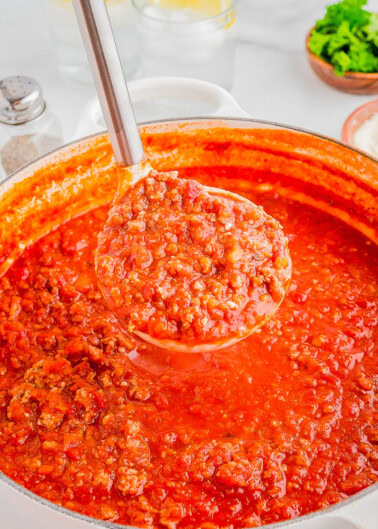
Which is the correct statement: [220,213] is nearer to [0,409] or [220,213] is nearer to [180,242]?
[180,242]

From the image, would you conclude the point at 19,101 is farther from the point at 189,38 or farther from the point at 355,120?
the point at 355,120

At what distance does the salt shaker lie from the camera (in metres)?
2.47

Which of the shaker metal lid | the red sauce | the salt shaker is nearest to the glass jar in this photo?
the salt shaker

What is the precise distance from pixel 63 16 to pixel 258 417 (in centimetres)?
211

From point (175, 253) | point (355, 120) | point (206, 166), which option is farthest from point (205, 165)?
point (175, 253)

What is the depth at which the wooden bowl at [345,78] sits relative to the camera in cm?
301

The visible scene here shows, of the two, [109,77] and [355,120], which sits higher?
[109,77]

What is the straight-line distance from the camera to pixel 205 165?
2.60m

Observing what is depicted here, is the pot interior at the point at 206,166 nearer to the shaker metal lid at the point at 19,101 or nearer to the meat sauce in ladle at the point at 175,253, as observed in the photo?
the shaker metal lid at the point at 19,101

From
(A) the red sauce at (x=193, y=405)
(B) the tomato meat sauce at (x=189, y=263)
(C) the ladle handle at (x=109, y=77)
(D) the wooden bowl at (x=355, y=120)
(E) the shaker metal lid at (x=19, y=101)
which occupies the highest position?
(C) the ladle handle at (x=109, y=77)

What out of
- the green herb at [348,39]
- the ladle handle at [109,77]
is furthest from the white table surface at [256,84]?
the ladle handle at [109,77]

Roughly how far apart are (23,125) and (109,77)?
0.92 m

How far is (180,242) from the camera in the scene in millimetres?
1894

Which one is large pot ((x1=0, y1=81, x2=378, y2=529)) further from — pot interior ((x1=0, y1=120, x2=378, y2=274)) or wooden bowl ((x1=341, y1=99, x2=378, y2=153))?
wooden bowl ((x1=341, y1=99, x2=378, y2=153))
